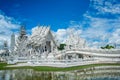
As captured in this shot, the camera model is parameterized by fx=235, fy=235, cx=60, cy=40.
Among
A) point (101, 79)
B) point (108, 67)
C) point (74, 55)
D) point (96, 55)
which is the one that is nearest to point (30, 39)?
point (74, 55)

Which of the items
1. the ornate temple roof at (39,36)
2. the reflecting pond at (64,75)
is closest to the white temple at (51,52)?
the ornate temple roof at (39,36)

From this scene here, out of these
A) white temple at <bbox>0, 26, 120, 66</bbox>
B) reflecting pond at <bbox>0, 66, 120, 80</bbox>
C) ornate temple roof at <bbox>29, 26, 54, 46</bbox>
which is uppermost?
ornate temple roof at <bbox>29, 26, 54, 46</bbox>

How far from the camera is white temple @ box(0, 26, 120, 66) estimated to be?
141 ft

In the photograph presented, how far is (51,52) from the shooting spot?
66250mm

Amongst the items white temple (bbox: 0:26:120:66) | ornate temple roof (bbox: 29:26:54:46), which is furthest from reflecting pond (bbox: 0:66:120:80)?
ornate temple roof (bbox: 29:26:54:46)

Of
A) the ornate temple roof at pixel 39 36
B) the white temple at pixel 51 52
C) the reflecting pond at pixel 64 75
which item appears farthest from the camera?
the ornate temple roof at pixel 39 36

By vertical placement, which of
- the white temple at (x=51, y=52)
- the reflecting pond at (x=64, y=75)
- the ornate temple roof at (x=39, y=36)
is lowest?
the reflecting pond at (x=64, y=75)

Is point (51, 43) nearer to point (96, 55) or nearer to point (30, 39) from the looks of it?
point (30, 39)

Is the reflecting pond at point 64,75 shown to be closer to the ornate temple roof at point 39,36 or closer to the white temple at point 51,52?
the white temple at point 51,52

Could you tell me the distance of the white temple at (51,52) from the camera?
42.9 metres

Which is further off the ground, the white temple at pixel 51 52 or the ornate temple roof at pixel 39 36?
the ornate temple roof at pixel 39 36

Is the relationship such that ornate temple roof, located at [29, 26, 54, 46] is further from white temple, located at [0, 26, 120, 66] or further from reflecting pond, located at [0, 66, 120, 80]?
reflecting pond, located at [0, 66, 120, 80]

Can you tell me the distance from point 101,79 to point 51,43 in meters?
48.6

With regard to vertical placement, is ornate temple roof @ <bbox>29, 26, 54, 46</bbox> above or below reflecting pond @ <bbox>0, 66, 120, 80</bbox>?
above
